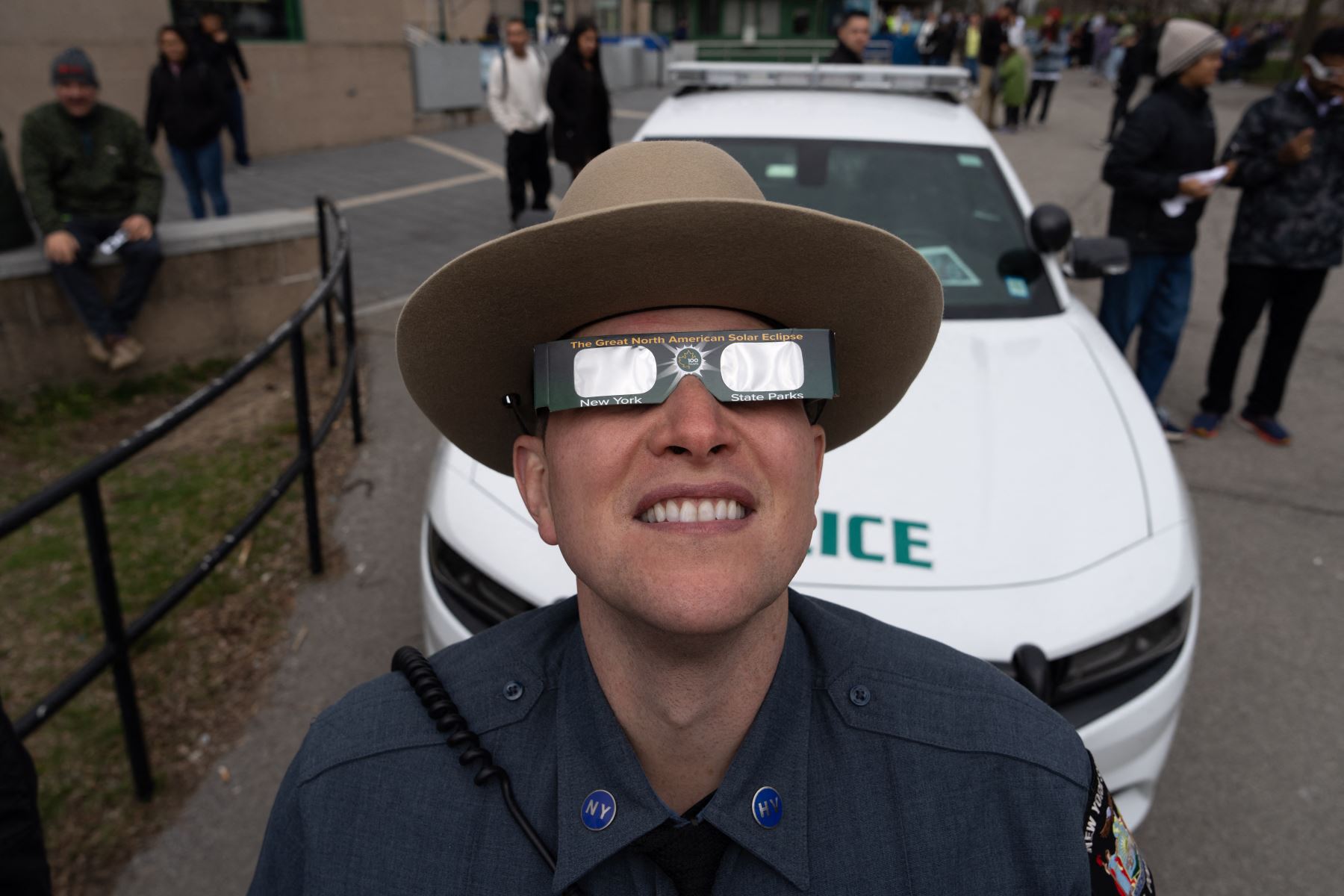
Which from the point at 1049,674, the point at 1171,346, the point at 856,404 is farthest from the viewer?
the point at 1171,346

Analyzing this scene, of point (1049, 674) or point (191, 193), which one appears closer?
point (1049, 674)

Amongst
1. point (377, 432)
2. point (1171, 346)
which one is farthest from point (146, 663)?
point (1171, 346)

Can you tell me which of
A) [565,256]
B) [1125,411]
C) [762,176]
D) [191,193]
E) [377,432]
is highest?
[565,256]

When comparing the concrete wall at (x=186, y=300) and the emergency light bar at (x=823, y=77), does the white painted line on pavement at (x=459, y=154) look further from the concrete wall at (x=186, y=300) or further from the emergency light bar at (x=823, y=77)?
the emergency light bar at (x=823, y=77)

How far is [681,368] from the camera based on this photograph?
1.19 m

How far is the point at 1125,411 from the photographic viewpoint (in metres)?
3.14

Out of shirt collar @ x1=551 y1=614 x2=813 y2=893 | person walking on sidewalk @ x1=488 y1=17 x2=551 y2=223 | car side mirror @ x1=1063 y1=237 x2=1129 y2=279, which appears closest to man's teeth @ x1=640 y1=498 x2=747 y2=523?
shirt collar @ x1=551 y1=614 x2=813 y2=893

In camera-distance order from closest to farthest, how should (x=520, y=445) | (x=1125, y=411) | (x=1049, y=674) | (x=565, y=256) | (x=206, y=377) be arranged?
(x=565, y=256)
(x=520, y=445)
(x=1049, y=674)
(x=1125, y=411)
(x=206, y=377)

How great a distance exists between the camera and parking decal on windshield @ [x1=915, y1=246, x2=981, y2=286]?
3842 millimetres

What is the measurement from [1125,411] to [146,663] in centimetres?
349

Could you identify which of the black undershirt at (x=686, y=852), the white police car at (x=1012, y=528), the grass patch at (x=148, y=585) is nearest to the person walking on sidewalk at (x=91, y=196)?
the grass patch at (x=148, y=585)

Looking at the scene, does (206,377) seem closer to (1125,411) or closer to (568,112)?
(568,112)

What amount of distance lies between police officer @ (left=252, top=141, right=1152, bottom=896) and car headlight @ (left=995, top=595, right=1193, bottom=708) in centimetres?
116

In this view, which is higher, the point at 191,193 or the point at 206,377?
the point at 191,193
